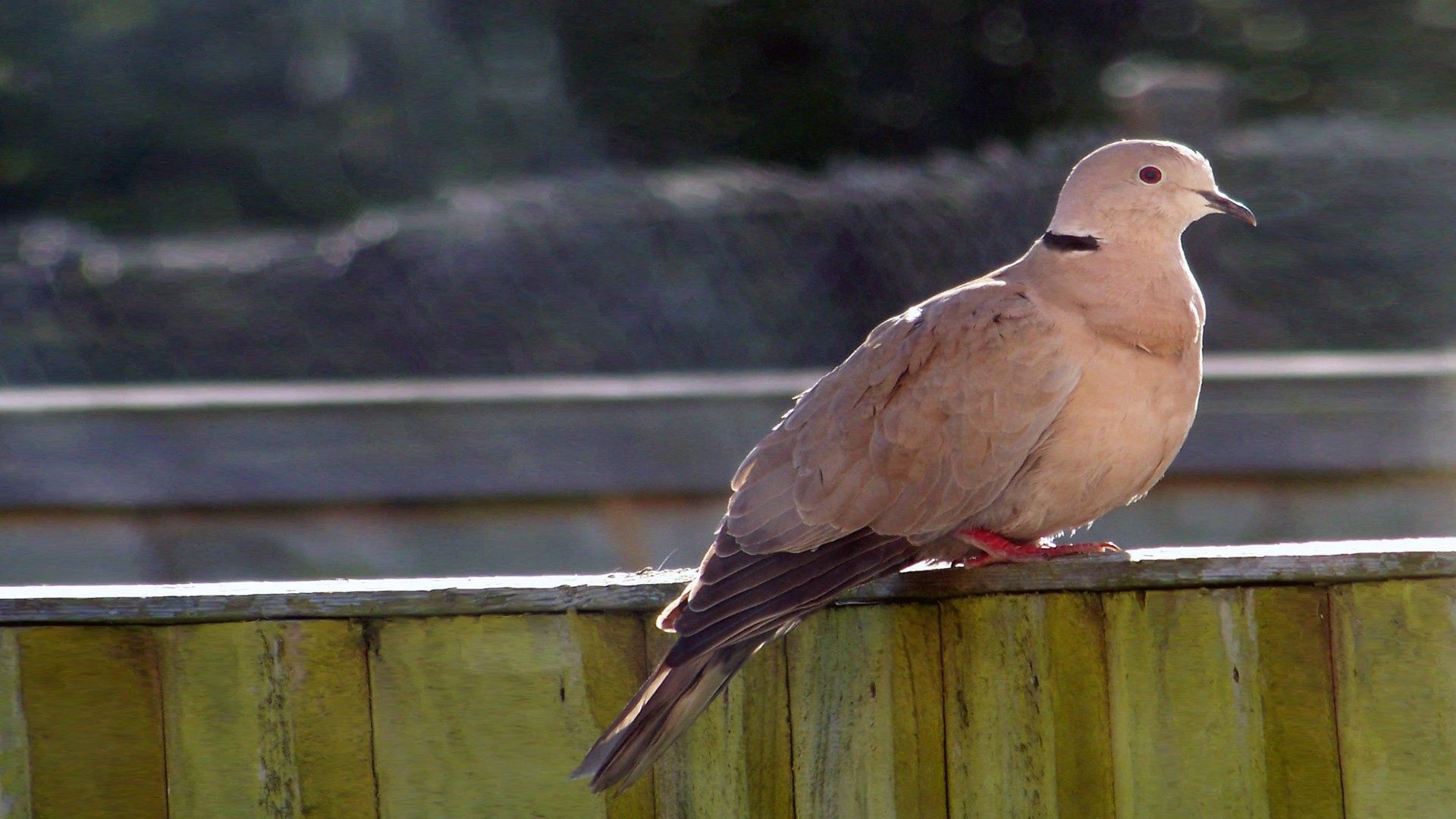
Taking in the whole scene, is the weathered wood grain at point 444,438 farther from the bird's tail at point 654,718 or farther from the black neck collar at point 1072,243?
the bird's tail at point 654,718

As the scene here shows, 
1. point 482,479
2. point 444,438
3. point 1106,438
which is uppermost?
point 444,438

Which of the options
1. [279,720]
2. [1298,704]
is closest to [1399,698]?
[1298,704]

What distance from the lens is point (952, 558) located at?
2.61 metres

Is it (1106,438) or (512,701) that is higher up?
(1106,438)

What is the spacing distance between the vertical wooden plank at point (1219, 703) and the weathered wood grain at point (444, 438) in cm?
227

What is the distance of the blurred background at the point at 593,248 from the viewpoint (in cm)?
421

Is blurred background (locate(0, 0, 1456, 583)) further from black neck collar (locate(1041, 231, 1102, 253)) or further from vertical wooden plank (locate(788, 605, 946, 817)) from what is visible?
vertical wooden plank (locate(788, 605, 946, 817))

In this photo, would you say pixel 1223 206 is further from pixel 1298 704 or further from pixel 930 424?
pixel 1298 704

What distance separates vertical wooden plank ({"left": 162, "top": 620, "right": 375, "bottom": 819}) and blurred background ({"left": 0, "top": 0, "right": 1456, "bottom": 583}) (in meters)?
2.11

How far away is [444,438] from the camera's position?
4285 millimetres

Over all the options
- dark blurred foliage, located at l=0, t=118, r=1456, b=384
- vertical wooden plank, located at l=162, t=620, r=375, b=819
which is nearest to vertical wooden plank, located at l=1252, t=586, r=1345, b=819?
vertical wooden plank, located at l=162, t=620, r=375, b=819

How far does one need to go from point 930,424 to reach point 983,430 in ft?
0.29

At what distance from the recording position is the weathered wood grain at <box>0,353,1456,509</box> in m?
4.13

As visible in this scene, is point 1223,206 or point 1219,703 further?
point 1223,206
